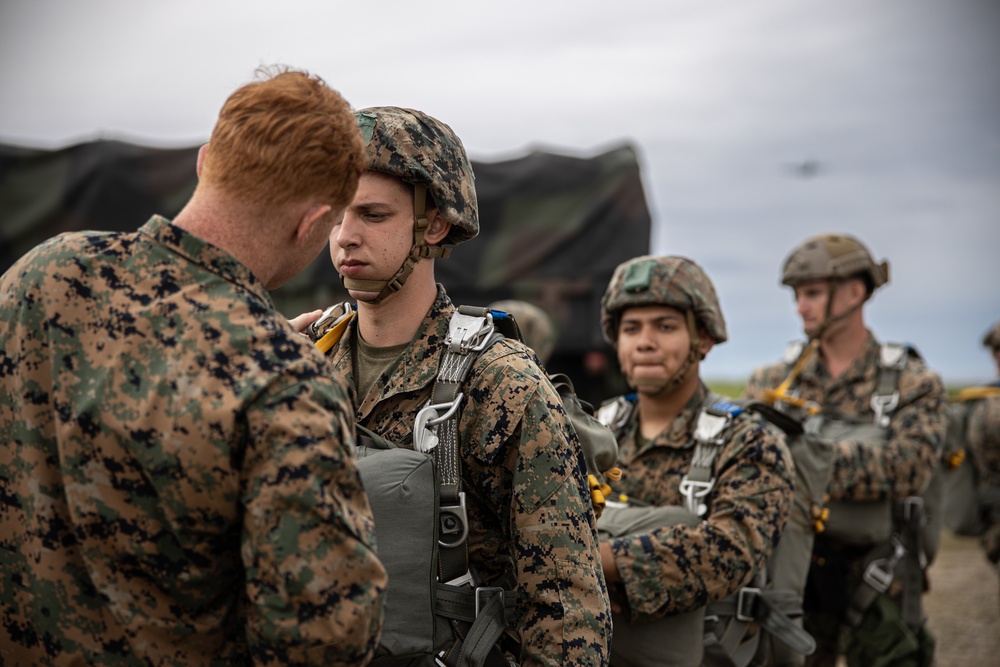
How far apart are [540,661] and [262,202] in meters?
1.40

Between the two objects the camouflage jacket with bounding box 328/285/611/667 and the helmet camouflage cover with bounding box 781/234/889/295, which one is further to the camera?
the helmet camouflage cover with bounding box 781/234/889/295

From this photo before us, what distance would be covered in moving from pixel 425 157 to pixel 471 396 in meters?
0.70

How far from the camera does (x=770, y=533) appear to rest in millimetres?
3787

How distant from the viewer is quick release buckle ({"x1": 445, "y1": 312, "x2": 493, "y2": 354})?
9.04ft

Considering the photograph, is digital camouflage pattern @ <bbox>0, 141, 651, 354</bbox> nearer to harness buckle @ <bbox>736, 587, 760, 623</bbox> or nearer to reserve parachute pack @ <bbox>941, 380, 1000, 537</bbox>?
reserve parachute pack @ <bbox>941, 380, 1000, 537</bbox>

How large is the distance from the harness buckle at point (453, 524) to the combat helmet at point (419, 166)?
0.67 metres

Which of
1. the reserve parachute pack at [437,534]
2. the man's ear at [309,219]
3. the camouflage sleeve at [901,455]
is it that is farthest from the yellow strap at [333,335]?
the camouflage sleeve at [901,455]

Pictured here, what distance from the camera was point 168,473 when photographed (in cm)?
179

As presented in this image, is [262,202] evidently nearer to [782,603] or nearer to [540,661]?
[540,661]

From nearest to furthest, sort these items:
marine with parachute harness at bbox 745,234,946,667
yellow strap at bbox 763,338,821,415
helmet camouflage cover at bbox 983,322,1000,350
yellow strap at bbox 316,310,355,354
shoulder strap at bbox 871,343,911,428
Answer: yellow strap at bbox 316,310,355,354 < yellow strap at bbox 763,338,821,415 < marine with parachute harness at bbox 745,234,946,667 < shoulder strap at bbox 871,343,911,428 < helmet camouflage cover at bbox 983,322,1000,350

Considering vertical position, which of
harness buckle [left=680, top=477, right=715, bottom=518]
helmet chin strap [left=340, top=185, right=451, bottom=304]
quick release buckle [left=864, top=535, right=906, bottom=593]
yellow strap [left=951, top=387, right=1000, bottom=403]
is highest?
helmet chin strap [left=340, top=185, right=451, bottom=304]

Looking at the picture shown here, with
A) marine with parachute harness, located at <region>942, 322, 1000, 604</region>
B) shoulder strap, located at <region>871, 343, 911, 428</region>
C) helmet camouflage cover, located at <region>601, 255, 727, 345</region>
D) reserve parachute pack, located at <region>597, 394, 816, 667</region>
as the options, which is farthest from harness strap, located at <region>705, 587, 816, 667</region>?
marine with parachute harness, located at <region>942, 322, 1000, 604</region>

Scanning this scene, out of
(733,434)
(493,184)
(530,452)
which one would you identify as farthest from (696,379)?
(493,184)

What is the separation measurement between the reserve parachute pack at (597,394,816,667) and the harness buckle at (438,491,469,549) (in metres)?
1.24
